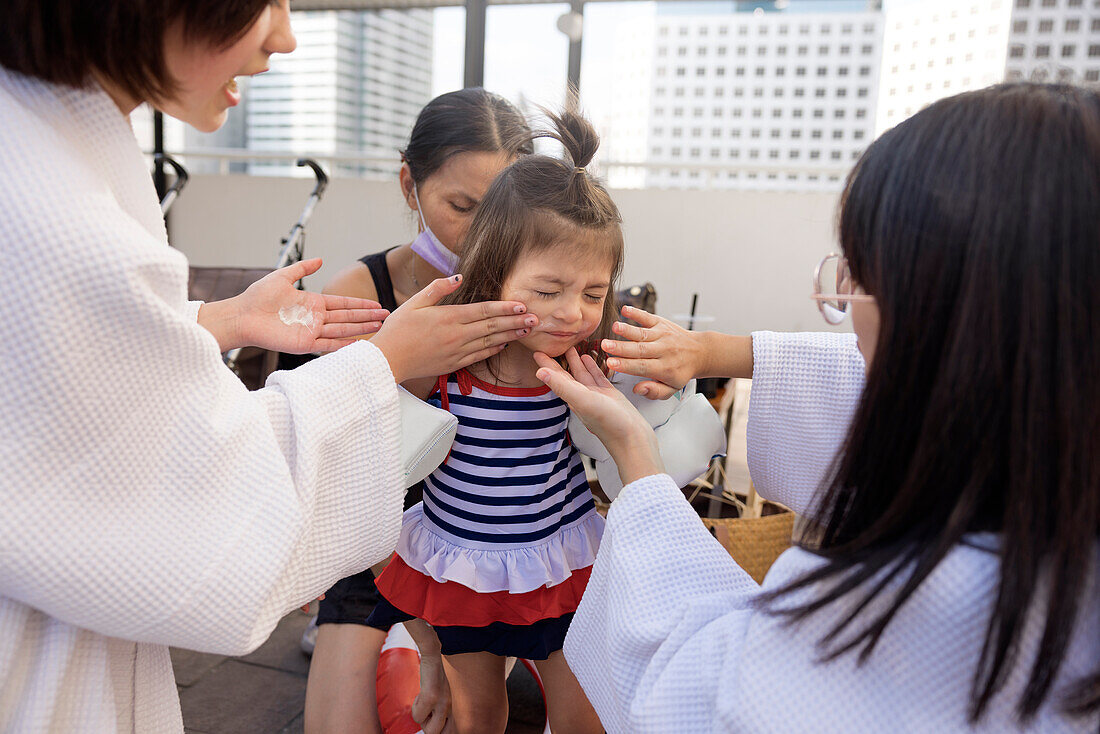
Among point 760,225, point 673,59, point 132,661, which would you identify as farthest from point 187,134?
point 132,661

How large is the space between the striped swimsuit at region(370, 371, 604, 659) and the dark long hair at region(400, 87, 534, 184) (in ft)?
1.85

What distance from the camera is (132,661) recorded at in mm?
834

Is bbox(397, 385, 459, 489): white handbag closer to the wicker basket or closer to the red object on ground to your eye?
the red object on ground

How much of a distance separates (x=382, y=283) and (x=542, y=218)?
0.60 metres

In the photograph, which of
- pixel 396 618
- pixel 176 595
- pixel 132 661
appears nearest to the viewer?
pixel 176 595

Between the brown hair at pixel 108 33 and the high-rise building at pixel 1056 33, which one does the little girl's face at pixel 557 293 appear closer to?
the brown hair at pixel 108 33

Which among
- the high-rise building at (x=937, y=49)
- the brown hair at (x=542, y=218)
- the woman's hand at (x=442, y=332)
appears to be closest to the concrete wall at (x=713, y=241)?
the high-rise building at (x=937, y=49)

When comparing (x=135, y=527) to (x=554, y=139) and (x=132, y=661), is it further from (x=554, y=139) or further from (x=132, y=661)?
(x=554, y=139)

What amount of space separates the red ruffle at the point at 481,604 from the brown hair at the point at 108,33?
92 centimetres

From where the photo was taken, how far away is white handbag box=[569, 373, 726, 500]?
1308 mm

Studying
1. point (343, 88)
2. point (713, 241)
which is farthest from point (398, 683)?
point (343, 88)

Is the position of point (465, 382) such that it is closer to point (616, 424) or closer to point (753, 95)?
point (616, 424)

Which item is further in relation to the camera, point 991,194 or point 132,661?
point 132,661

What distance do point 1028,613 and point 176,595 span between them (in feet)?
2.36
